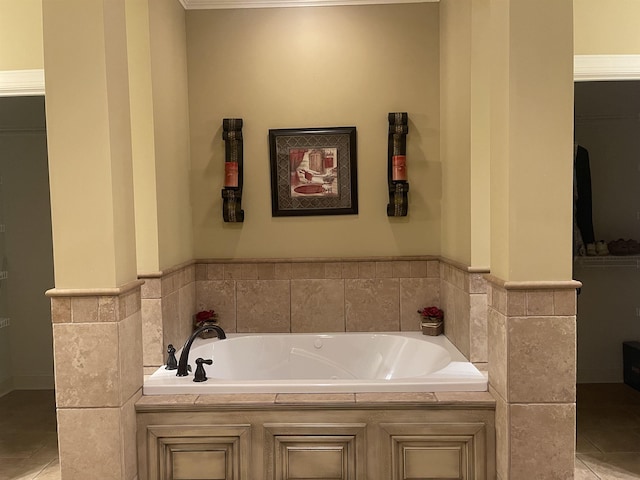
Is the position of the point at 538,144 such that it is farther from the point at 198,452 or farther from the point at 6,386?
the point at 6,386

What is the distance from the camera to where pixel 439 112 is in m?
3.50

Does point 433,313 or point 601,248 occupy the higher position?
point 601,248

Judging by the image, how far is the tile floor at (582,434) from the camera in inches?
122

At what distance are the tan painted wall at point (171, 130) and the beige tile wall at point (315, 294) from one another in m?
0.33

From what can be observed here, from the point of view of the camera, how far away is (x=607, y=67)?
2.95 metres

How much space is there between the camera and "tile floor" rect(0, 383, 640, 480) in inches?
122

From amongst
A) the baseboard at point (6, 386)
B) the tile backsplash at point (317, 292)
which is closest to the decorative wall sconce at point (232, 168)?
the tile backsplash at point (317, 292)

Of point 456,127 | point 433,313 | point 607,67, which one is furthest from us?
point 433,313

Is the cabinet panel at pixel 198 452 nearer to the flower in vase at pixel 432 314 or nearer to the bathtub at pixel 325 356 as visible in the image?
the bathtub at pixel 325 356

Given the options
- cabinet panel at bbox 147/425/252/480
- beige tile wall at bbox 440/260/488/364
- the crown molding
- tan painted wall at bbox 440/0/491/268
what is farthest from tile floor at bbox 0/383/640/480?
the crown molding

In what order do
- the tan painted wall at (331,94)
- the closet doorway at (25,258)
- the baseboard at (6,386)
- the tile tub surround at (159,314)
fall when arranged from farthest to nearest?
the closet doorway at (25,258) < the baseboard at (6,386) < the tan painted wall at (331,94) < the tile tub surround at (159,314)

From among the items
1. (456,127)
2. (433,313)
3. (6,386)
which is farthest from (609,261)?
(6,386)

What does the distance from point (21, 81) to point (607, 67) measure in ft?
10.7

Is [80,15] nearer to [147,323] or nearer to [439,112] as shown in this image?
[147,323]
